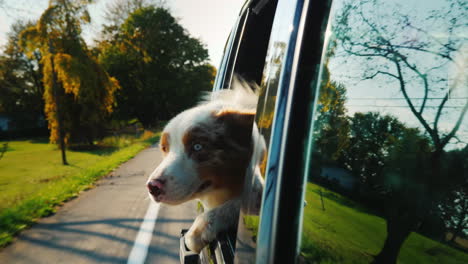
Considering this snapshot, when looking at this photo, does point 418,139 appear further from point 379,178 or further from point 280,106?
point 280,106

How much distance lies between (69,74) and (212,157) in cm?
1695

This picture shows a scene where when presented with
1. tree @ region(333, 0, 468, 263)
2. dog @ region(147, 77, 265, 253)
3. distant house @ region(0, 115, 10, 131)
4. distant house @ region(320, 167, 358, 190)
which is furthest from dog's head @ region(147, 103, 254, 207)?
distant house @ region(0, 115, 10, 131)

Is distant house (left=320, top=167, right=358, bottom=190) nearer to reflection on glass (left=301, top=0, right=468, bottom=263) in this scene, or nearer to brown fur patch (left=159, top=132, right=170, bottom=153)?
reflection on glass (left=301, top=0, right=468, bottom=263)

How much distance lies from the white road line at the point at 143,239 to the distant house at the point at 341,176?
2535 millimetres

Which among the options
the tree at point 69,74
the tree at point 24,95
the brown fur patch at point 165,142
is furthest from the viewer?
the tree at point 24,95

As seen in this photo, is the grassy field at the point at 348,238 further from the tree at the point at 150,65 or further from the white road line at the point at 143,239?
the tree at the point at 150,65

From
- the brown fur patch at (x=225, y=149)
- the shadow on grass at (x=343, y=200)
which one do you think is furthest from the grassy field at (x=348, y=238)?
the brown fur patch at (x=225, y=149)

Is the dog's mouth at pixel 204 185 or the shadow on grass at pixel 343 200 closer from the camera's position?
the shadow on grass at pixel 343 200

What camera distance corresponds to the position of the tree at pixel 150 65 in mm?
36000

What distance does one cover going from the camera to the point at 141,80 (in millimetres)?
37688

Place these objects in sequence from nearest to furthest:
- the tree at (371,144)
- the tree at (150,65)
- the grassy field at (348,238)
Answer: the grassy field at (348,238) → the tree at (371,144) → the tree at (150,65)

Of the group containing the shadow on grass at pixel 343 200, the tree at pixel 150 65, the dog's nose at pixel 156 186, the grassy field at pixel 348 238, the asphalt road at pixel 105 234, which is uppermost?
the tree at pixel 150 65

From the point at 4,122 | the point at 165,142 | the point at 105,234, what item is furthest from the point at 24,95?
the point at 165,142

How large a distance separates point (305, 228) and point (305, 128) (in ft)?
1.06
